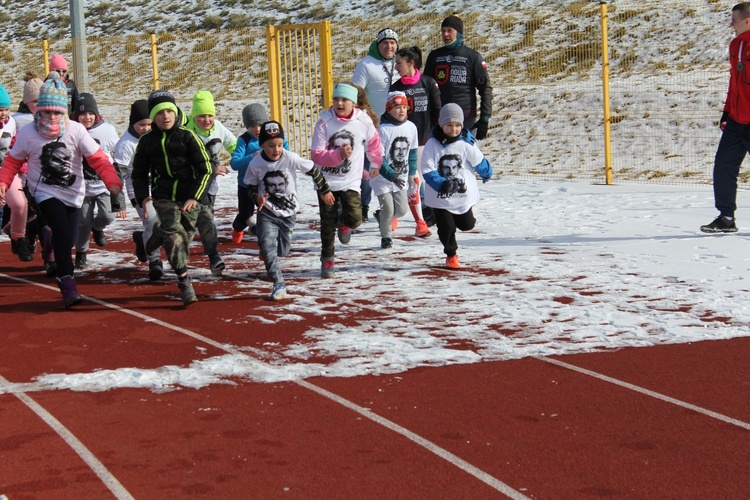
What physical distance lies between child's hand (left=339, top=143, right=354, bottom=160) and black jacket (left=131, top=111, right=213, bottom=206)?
133 centimetres

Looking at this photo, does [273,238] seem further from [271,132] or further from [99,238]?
[99,238]

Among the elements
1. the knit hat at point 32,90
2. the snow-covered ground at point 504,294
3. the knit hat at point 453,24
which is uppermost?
the knit hat at point 453,24

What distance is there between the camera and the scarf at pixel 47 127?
28.1ft

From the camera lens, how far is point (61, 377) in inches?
251

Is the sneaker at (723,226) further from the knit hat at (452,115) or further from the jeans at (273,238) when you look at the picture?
the jeans at (273,238)

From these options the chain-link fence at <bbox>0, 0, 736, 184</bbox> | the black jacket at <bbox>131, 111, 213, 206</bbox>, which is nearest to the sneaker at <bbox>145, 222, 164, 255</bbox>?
the black jacket at <bbox>131, 111, 213, 206</bbox>

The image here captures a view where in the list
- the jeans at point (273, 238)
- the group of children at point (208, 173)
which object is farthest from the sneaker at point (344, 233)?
the jeans at point (273, 238)

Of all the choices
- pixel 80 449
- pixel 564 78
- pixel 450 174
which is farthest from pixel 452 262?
pixel 564 78

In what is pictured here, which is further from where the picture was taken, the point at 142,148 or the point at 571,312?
the point at 142,148

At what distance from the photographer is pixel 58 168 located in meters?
8.59

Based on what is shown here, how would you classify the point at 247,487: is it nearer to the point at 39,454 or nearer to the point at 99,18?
the point at 39,454

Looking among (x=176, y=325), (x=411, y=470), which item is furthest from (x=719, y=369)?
(x=176, y=325)

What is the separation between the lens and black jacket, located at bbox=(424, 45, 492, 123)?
1234 centimetres

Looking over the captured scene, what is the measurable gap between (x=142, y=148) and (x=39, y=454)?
4019 millimetres
